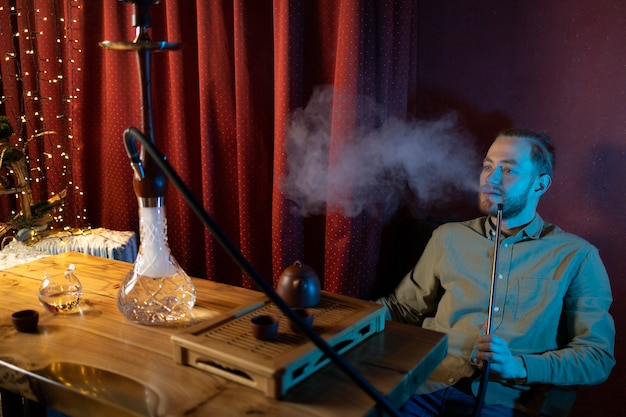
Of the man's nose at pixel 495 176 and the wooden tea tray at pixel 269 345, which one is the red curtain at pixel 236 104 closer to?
the man's nose at pixel 495 176

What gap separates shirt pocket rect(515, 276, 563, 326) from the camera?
1.51 metres

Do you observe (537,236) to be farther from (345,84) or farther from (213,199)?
(213,199)

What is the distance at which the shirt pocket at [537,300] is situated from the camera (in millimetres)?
1509

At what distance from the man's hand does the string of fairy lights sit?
2106 millimetres

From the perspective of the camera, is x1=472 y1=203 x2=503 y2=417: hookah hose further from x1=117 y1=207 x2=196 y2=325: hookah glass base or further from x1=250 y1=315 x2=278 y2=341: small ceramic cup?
x1=117 y1=207 x2=196 y2=325: hookah glass base

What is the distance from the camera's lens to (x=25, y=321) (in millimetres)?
1136

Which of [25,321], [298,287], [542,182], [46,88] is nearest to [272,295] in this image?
[298,287]

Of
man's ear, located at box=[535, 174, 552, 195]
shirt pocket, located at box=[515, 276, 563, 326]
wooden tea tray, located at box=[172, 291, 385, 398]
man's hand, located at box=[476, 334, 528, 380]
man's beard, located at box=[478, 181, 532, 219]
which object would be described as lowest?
man's hand, located at box=[476, 334, 528, 380]

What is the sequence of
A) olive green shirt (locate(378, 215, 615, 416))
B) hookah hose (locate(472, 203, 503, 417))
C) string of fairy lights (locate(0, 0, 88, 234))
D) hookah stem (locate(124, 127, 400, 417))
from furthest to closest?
string of fairy lights (locate(0, 0, 88, 234)) < olive green shirt (locate(378, 215, 615, 416)) < hookah hose (locate(472, 203, 503, 417)) < hookah stem (locate(124, 127, 400, 417))

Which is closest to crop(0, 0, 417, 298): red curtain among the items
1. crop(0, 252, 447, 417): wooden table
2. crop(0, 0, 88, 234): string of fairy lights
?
crop(0, 0, 88, 234): string of fairy lights

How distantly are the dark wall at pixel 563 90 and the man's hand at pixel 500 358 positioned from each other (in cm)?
61

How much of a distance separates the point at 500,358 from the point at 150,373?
880 millimetres

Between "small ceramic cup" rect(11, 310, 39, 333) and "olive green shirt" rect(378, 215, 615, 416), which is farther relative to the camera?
"olive green shirt" rect(378, 215, 615, 416)

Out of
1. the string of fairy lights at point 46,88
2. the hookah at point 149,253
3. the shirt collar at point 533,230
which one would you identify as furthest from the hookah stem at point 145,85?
the string of fairy lights at point 46,88
